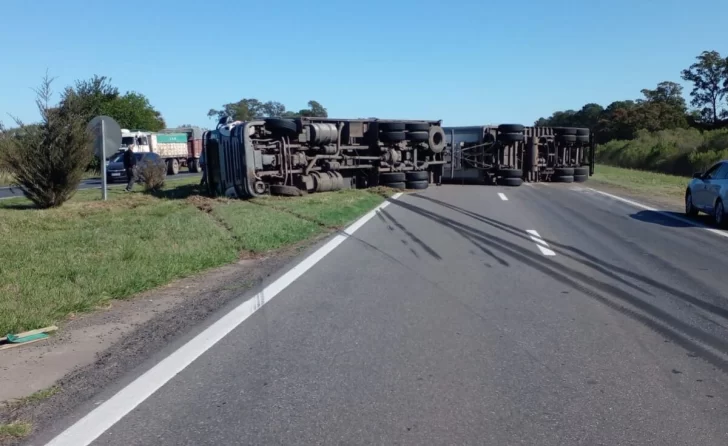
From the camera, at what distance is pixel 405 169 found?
27.7m

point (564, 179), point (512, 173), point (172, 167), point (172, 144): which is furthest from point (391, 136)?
point (172, 144)

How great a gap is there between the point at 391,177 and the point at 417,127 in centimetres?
218

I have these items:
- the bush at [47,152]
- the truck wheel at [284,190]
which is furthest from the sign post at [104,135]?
the truck wheel at [284,190]

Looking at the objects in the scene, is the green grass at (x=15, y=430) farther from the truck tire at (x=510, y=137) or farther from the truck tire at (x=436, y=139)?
the truck tire at (x=510, y=137)

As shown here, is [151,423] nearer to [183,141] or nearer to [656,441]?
[656,441]

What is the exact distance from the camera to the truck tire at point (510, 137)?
97.1ft

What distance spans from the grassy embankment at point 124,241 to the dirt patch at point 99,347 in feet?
1.26

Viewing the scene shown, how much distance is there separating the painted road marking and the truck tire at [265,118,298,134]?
376 inches

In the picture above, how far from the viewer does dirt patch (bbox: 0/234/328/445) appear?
5.25 m

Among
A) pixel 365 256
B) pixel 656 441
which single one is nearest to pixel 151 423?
pixel 656 441

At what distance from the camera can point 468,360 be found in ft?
20.3

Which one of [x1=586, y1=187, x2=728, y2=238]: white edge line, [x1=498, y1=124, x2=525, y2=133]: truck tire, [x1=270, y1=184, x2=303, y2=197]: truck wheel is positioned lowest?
[x1=586, y1=187, x2=728, y2=238]: white edge line

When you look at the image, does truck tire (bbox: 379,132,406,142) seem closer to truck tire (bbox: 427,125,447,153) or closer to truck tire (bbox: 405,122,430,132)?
truck tire (bbox: 405,122,430,132)

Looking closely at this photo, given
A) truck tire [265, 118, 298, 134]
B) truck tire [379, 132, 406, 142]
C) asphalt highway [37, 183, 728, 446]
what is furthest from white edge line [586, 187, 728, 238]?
truck tire [265, 118, 298, 134]
